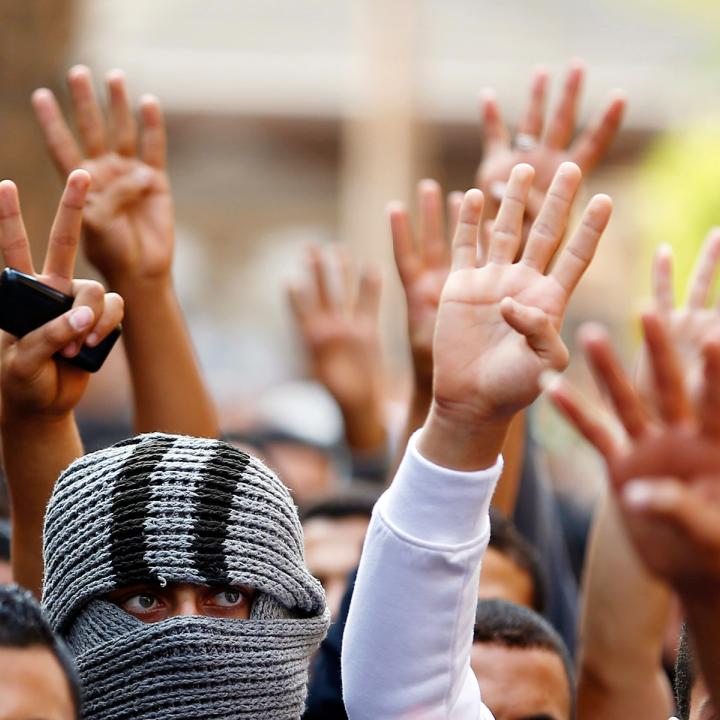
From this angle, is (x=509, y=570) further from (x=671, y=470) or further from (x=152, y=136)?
(x=671, y=470)

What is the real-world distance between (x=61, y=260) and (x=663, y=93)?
16.3m

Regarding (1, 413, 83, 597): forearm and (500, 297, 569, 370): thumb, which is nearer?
(500, 297, 569, 370): thumb

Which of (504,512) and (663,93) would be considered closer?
(504,512)

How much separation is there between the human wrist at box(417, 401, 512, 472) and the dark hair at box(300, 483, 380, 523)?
63.7 inches

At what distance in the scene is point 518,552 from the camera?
3.49 m

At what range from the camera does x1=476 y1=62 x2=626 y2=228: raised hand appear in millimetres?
3453

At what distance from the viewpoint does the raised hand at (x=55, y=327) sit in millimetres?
2516

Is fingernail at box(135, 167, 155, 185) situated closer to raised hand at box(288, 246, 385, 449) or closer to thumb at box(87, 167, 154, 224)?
thumb at box(87, 167, 154, 224)

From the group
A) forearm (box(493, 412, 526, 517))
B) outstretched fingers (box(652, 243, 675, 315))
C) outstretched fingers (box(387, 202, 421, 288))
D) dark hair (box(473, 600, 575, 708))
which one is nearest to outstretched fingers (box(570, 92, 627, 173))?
outstretched fingers (box(652, 243, 675, 315))

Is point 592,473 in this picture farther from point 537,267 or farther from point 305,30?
point 305,30

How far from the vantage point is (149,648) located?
7.38 ft

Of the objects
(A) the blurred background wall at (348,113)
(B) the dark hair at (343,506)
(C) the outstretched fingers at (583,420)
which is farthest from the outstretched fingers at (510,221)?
(A) the blurred background wall at (348,113)

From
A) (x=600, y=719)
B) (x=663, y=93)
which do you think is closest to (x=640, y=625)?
(x=600, y=719)

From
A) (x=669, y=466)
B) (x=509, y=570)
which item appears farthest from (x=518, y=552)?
(x=669, y=466)
